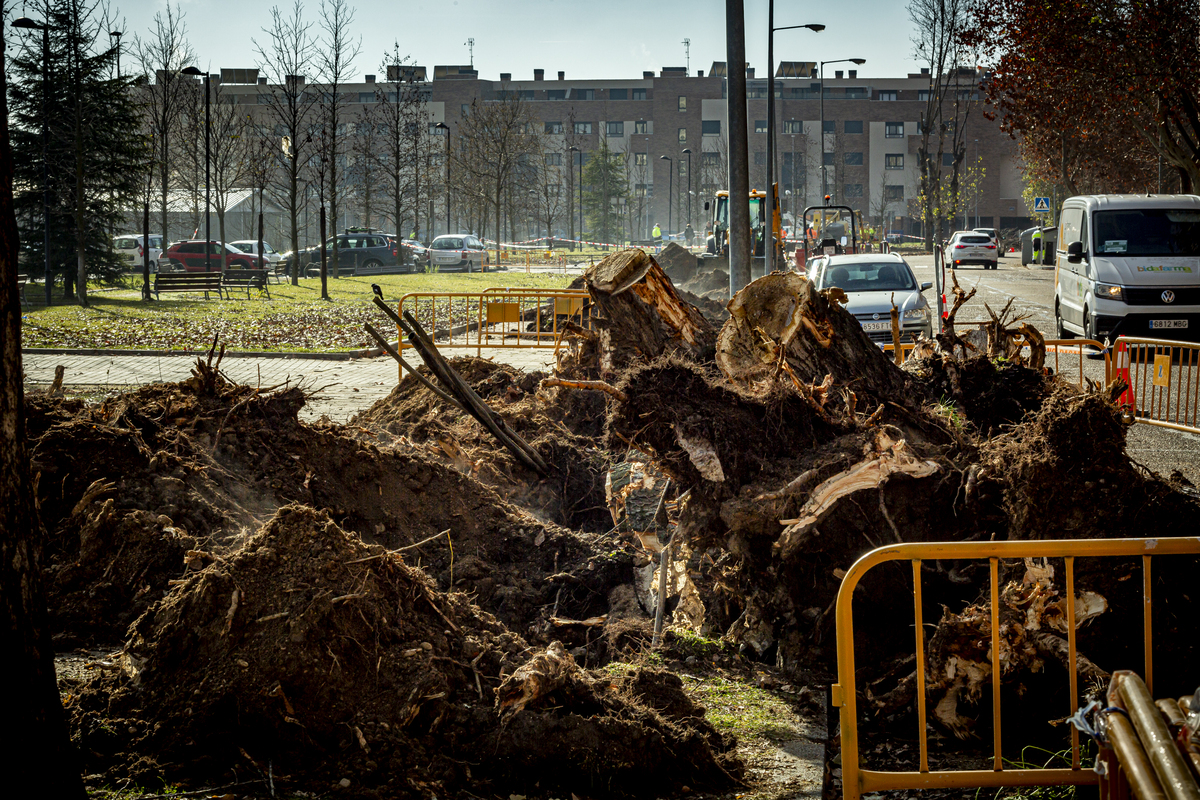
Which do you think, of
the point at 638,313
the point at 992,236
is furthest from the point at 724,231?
the point at 638,313

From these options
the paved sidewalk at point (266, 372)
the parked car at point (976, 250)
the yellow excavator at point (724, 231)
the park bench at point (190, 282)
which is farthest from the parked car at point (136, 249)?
the parked car at point (976, 250)

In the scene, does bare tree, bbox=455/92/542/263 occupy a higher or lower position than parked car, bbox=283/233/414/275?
higher

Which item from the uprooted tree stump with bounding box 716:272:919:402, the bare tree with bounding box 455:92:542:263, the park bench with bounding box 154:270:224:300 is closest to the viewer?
the uprooted tree stump with bounding box 716:272:919:402

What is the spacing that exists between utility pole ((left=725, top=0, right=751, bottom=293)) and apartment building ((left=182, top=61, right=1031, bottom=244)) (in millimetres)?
74622

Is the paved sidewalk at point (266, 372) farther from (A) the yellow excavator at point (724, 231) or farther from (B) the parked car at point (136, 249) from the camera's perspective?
(B) the parked car at point (136, 249)

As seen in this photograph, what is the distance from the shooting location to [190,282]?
97.3ft

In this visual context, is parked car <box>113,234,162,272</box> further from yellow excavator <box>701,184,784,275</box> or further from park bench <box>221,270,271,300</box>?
yellow excavator <box>701,184,784,275</box>

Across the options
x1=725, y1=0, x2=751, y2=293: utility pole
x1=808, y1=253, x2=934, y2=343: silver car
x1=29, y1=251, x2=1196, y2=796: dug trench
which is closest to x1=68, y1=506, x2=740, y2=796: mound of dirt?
x1=29, y1=251, x2=1196, y2=796: dug trench

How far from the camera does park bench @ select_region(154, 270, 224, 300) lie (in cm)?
2920

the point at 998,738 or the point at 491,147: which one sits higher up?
the point at 491,147

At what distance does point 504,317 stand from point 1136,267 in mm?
10125

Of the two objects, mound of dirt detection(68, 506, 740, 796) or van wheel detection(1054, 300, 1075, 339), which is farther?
van wheel detection(1054, 300, 1075, 339)

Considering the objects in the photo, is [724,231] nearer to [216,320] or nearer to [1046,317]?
[1046,317]

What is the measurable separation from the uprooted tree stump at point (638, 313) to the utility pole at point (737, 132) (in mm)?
4003
